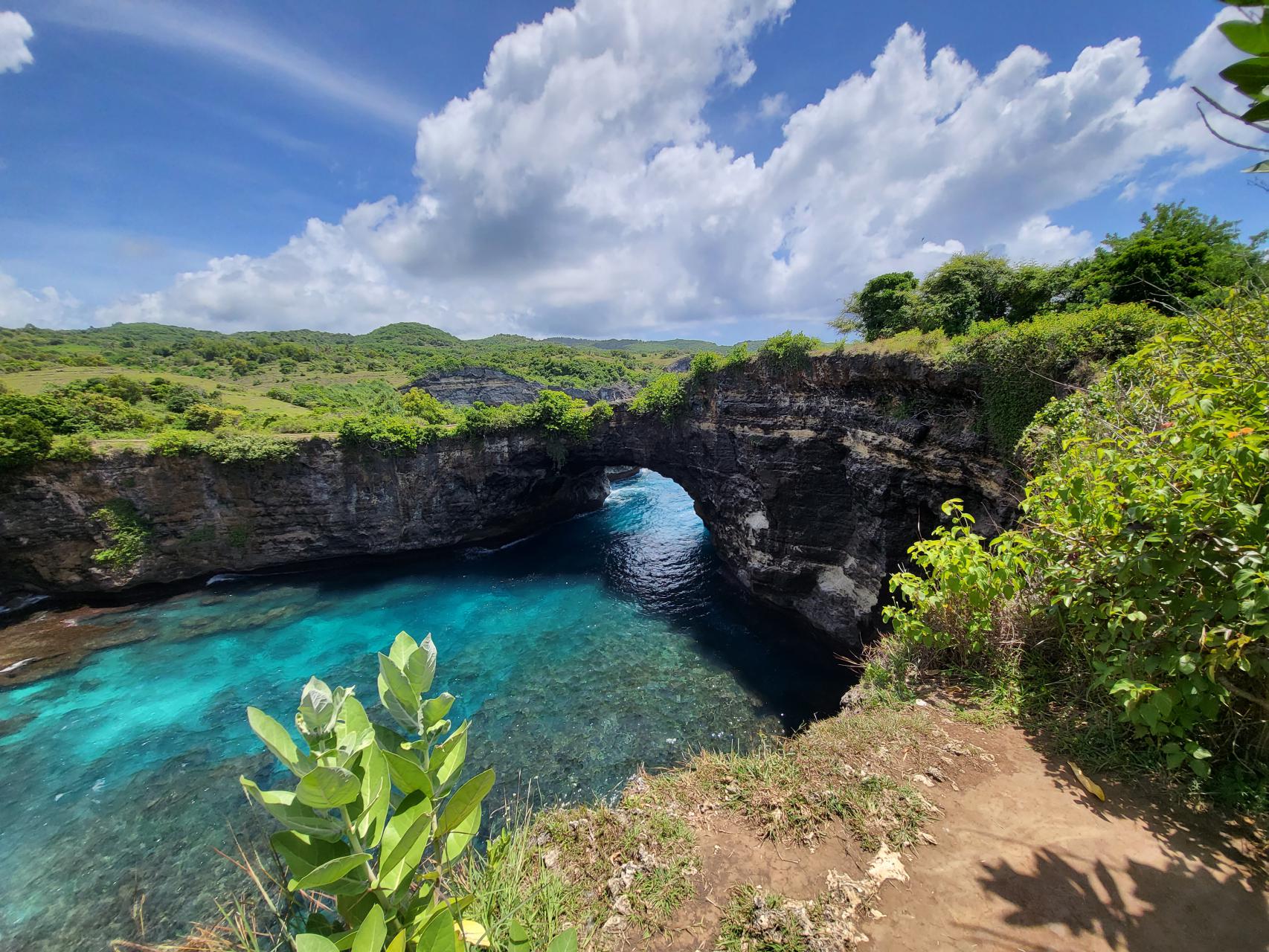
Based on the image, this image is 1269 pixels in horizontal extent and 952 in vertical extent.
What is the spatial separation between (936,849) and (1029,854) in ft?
1.67

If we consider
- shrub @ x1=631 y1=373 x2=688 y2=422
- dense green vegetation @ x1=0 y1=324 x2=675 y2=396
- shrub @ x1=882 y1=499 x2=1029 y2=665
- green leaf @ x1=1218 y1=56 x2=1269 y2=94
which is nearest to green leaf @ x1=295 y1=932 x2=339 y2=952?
green leaf @ x1=1218 y1=56 x2=1269 y2=94

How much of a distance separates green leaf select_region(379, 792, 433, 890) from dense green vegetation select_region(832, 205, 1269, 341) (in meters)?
12.2

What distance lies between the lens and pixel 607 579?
61.7 ft

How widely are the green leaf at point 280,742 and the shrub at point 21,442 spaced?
23550 mm

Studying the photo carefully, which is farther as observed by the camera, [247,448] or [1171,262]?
[247,448]

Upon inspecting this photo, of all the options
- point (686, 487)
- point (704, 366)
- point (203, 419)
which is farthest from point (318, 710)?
point (203, 419)

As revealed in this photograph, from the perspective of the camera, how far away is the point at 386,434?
19297 millimetres

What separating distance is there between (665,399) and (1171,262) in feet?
43.9

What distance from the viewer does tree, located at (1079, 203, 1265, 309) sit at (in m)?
9.70

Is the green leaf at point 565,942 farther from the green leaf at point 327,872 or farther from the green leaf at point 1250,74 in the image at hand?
the green leaf at point 1250,74

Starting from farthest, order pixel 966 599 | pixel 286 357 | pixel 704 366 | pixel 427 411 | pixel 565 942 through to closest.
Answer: pixel 286 357
pixel 427 411
pixel 704 366
pixel 966 599
pixel 565 942

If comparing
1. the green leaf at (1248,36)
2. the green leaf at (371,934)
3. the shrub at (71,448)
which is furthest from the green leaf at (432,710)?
the shrub at (71,448)

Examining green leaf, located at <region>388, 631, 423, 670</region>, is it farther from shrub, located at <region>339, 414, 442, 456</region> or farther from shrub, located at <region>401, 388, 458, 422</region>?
shrub, located at <region>401, 388, 458, 422</region>

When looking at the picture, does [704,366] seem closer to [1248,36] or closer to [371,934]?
[1248,36]
